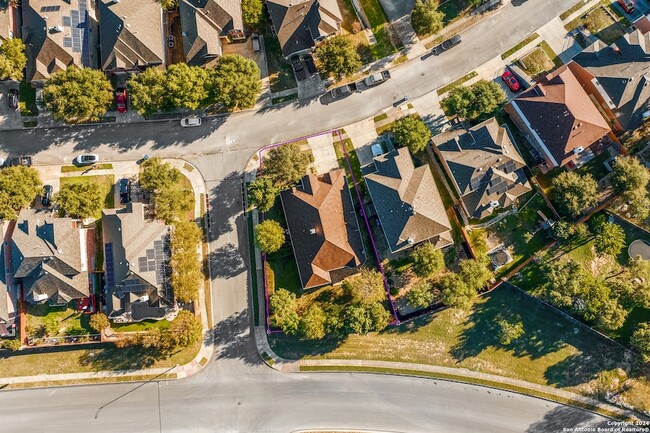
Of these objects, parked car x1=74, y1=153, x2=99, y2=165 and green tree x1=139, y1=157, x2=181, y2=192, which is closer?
green tree x1=139, y1=157, x2=181, y2=192

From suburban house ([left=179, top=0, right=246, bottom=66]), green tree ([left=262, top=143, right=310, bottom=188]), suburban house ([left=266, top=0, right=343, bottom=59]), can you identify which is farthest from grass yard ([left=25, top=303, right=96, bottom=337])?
suburban house ([left=266, top=0, right=343, bottom=59])

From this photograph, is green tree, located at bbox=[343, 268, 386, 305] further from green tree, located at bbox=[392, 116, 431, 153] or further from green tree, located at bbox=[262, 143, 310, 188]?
green tree, located at bbox=[392, 116, 431, 153]

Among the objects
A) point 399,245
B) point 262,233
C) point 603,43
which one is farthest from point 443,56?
point 262,233

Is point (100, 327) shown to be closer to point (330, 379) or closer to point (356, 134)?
point (330, 379)

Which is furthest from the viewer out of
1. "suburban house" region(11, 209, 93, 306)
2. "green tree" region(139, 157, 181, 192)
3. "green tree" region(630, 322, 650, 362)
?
"green tree" region(139, 157, 181, 192)

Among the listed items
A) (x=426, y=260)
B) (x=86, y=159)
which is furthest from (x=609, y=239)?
(x=86, y=159)

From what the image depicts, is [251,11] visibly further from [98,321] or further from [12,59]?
[98,321]
